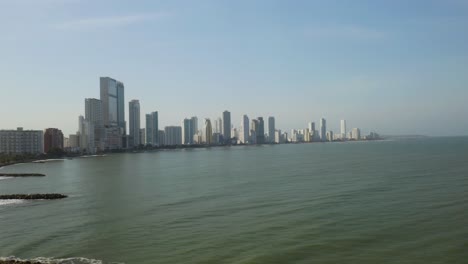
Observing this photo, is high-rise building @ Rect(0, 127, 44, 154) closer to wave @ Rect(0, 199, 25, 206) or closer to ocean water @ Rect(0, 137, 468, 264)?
wave @ Rect(0, 199, 25, 206)

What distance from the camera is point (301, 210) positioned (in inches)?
1276

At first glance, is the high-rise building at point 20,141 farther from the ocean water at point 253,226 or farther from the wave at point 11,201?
the ocean water at point 253,226

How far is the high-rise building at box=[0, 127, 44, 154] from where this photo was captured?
178000 millimetres

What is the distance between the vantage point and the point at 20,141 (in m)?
181

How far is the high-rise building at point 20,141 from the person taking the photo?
178000 mm

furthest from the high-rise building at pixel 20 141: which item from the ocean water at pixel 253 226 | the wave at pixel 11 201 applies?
the ocean water at pixel 253 226

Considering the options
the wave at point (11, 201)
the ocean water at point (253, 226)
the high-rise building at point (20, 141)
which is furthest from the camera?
the high-rise building at point (20, 141)

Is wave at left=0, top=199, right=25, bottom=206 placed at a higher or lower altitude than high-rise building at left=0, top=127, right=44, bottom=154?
lower

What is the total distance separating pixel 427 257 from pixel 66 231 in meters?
22.4

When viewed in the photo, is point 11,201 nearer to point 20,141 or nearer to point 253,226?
point 253,226

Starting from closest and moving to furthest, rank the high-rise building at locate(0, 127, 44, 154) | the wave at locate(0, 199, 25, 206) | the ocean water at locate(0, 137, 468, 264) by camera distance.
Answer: the ocean water at locate(0, 137, 468, 264), the wave at locate(0, 199, 25, 206), the high-rise building at locate(0, 127, 44, 154)

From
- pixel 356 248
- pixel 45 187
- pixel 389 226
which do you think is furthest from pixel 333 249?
pixel 45 187

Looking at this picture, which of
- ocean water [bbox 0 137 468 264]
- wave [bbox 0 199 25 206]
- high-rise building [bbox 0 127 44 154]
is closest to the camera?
ocean water [bbox 0 137 468 264]

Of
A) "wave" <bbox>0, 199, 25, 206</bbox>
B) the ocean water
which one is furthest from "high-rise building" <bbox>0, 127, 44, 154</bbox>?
the ocean water
